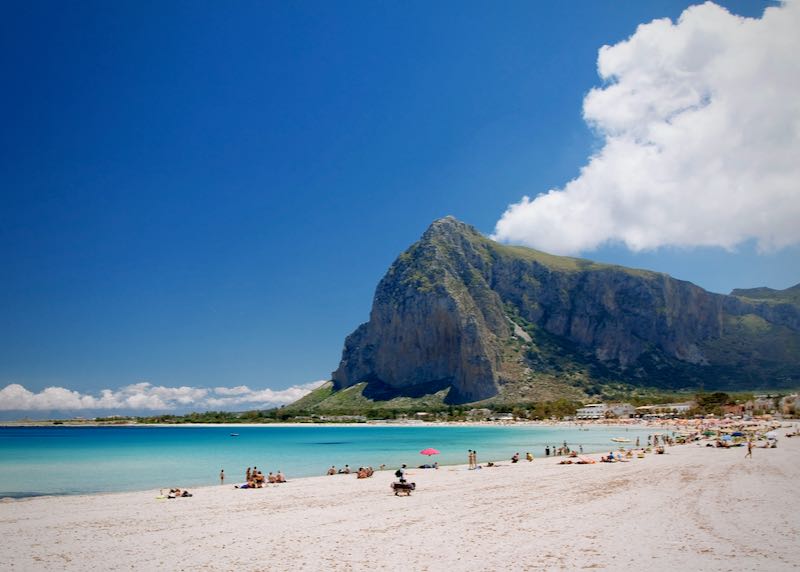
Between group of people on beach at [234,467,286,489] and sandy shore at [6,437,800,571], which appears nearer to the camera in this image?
sandy shore at [6,437,800,571]

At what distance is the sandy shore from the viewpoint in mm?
12328

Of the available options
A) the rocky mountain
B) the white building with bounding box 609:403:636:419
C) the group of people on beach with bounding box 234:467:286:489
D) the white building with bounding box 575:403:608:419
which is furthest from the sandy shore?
the rocky mountain

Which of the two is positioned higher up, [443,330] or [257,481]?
[443,330]

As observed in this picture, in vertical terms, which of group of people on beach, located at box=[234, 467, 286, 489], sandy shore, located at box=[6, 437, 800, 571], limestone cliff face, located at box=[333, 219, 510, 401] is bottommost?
group of people on beach, located at box=[234, 467, 286, 489]

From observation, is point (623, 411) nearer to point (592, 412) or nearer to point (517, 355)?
point (592, 412)

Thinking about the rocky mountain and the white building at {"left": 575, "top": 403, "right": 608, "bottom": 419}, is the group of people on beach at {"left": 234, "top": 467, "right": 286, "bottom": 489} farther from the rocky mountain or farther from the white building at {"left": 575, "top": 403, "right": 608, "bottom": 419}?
the rocky mountain

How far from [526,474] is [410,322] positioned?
162 metres

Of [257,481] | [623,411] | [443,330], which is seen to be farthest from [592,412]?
[257,481]

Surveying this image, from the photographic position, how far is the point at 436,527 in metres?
16.0

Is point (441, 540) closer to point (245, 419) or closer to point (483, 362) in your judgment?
point (483, 362)

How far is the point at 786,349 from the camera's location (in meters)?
186

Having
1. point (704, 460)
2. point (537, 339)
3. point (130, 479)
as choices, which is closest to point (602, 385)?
point (537, 339)

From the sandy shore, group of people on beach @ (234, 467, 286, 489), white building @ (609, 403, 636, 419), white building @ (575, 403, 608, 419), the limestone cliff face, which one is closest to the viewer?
the sandy shore

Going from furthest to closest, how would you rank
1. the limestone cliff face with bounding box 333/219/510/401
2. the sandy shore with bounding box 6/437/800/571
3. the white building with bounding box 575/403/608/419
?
the limestone cliff face with bounding box 333/219/510/401, the white building with bounding box 575/403/608/419, the sandy shore with bounding box 6/437/800/571
